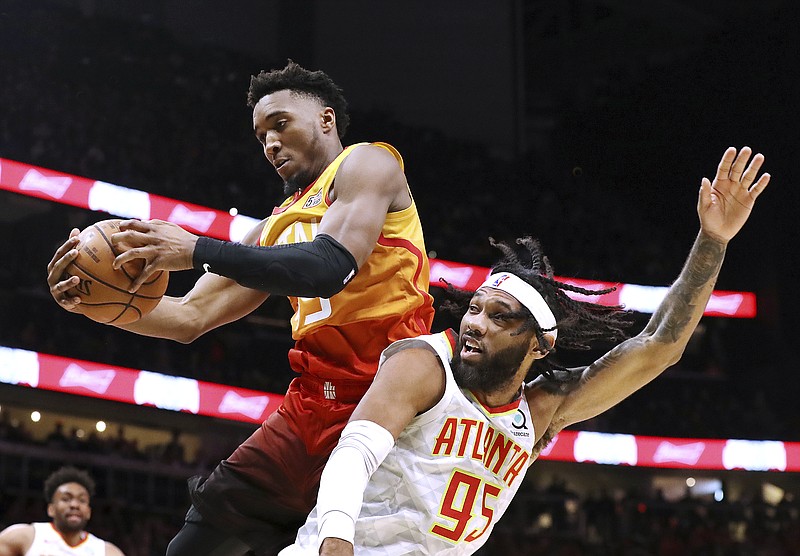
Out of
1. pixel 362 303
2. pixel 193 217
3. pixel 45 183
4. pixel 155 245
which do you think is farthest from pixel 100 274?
pixel 193 217

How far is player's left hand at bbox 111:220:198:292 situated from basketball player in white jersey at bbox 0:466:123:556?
4.56 m

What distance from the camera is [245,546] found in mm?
3180

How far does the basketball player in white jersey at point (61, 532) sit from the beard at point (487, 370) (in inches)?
180

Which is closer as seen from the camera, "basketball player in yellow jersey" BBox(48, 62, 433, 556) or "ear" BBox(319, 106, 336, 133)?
"basketball player in yellow jersey" BBox(48, 62, 433, 556)

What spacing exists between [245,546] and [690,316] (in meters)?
1.49

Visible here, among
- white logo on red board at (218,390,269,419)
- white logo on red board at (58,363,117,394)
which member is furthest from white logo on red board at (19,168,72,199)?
white logo on red board at (218,390,269,419)

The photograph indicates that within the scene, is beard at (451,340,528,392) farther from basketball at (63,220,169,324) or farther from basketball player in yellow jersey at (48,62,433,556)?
basketball at (63,220,169,324)

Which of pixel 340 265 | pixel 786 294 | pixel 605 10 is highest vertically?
pixel 605 10

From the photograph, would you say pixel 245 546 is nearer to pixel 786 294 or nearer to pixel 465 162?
pixel 465 162

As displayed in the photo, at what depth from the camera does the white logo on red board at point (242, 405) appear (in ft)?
38.4

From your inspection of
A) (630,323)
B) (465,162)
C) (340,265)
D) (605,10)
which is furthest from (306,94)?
(605,10)

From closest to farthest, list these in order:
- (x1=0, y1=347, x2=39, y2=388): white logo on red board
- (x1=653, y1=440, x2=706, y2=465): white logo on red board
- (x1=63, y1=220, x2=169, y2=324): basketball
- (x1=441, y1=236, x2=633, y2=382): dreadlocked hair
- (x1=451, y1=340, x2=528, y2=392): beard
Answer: (x1=63, y1=220, x2=169, y2=324): basketball < (x1=451, y1=340, x2=528, y2=392): beard < (x1=441, y1=236, x2=633, y2=382): dreadlocked hair < (x1=0, y1=347, x2=39, y2=388): white logo on red board < (x1=653, y1=440, x2=706, y2=465): white logo on red board

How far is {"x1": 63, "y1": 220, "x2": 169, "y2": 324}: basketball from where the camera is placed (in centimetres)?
268

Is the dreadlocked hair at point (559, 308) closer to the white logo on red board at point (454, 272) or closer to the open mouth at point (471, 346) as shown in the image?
the open mouth at point (471, 346)
